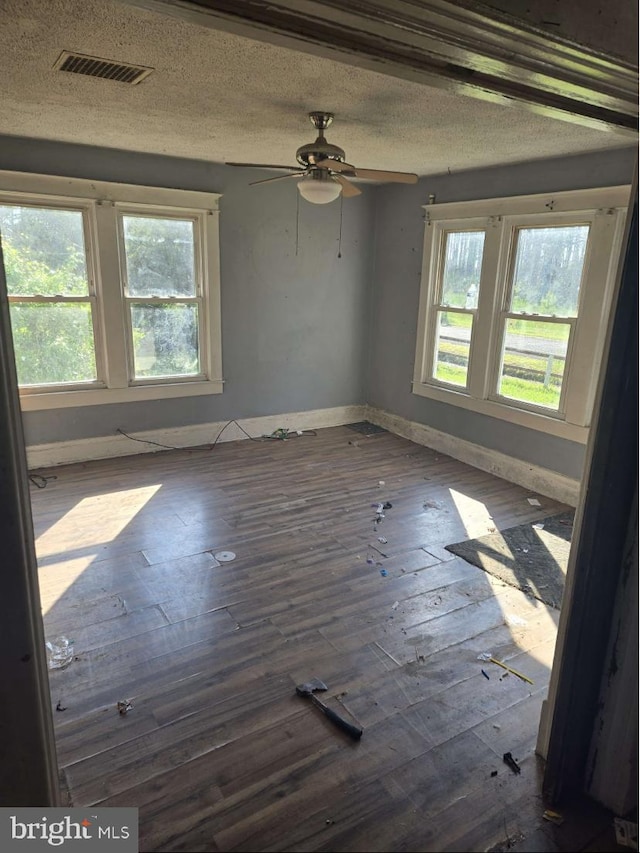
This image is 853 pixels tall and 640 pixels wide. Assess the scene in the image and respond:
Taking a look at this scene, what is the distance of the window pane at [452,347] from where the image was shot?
206 inches

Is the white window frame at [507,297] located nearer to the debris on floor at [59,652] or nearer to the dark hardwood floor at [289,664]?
the dark hardwood floor at [289,664]

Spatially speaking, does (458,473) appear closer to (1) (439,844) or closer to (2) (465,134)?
(2) (465,134)

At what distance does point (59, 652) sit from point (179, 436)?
10.2 feet

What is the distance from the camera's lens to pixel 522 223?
Result: 14.7 feet

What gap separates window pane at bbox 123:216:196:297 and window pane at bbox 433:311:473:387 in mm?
2496

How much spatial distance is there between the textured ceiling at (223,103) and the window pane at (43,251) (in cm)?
60

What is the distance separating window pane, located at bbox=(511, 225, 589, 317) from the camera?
417 cm

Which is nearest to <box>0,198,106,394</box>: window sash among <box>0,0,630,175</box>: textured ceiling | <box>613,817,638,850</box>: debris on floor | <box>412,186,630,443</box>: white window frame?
<box>0,0,630,175</box>: textured ceiling

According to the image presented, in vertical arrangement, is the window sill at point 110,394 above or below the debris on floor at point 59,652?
above

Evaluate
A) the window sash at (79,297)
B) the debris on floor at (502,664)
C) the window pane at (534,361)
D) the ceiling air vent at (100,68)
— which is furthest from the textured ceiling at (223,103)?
the debris on floor at (502,664)

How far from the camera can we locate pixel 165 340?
5.27 meters

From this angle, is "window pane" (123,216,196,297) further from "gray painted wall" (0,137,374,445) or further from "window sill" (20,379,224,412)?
"window sill" (20,379,224,412)

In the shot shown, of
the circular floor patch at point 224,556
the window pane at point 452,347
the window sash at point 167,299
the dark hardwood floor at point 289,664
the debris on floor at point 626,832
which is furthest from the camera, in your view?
the window pane at point 452,347

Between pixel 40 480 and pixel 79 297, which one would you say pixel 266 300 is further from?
pixel 40 480
